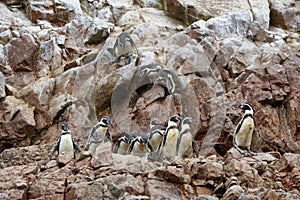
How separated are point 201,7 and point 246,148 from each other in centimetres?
1188

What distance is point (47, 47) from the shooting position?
2353cm

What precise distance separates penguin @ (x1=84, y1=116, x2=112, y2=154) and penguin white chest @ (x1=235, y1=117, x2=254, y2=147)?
3.88 m

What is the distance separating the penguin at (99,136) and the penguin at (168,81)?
9.71ft

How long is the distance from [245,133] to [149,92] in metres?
4.53

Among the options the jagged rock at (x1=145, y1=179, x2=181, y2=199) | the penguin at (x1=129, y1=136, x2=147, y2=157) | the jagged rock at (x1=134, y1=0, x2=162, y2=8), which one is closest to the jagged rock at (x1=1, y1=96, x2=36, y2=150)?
the penguin at (x1=129, y1=136, x2=147, y2=157)

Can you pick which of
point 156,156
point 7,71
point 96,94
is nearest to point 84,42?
point 7,71

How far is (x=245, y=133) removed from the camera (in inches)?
631

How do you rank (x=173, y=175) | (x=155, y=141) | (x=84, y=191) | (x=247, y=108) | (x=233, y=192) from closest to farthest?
(x=233, y=192) → (x=84, y=191) → (x=173, y=175) → (x=155, y=141) → (x=247, y=108)

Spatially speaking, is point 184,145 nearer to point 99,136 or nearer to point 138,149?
point 138,149

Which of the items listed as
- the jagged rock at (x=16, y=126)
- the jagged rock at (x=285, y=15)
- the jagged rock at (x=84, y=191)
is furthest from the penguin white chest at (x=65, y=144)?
the jagged rock at (x=285, y=15)

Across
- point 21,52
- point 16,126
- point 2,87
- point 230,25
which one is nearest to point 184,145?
point 16,126

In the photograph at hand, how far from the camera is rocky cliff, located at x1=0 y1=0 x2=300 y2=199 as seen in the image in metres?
13.2

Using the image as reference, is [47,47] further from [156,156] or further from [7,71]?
[156,156]

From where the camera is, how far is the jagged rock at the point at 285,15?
2597cm
